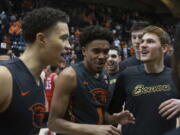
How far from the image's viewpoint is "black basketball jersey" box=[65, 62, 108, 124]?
2.71 metres

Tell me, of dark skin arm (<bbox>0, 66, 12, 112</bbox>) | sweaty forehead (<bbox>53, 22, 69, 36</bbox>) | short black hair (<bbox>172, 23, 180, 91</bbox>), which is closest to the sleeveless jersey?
sweaty forehead (<bbox>53, 22, 69, 36</bbox>)

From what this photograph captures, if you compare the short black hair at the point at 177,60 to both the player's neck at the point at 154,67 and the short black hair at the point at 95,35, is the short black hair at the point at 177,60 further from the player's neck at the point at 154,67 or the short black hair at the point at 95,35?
the player's neck at the point at 154,67

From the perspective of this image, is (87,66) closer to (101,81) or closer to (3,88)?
(101,81)

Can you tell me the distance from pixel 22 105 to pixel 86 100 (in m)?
0.72

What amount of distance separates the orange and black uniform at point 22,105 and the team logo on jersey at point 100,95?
552mm

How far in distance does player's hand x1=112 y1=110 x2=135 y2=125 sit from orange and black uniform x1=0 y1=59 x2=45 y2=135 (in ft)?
2.39

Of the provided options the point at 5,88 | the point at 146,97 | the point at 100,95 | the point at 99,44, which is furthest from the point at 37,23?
the point at 146,97

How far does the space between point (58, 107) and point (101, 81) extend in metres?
0.40

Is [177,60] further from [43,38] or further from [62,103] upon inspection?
[62,103]

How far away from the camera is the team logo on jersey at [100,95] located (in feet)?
9.05

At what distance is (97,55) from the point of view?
275 centimetres

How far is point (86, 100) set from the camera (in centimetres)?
271

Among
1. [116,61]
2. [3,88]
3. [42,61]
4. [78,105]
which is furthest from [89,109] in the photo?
[116,61]

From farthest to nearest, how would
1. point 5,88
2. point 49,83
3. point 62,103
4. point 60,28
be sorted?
point 49,83 < point 62,103 < point 60,28 < point 5,88
